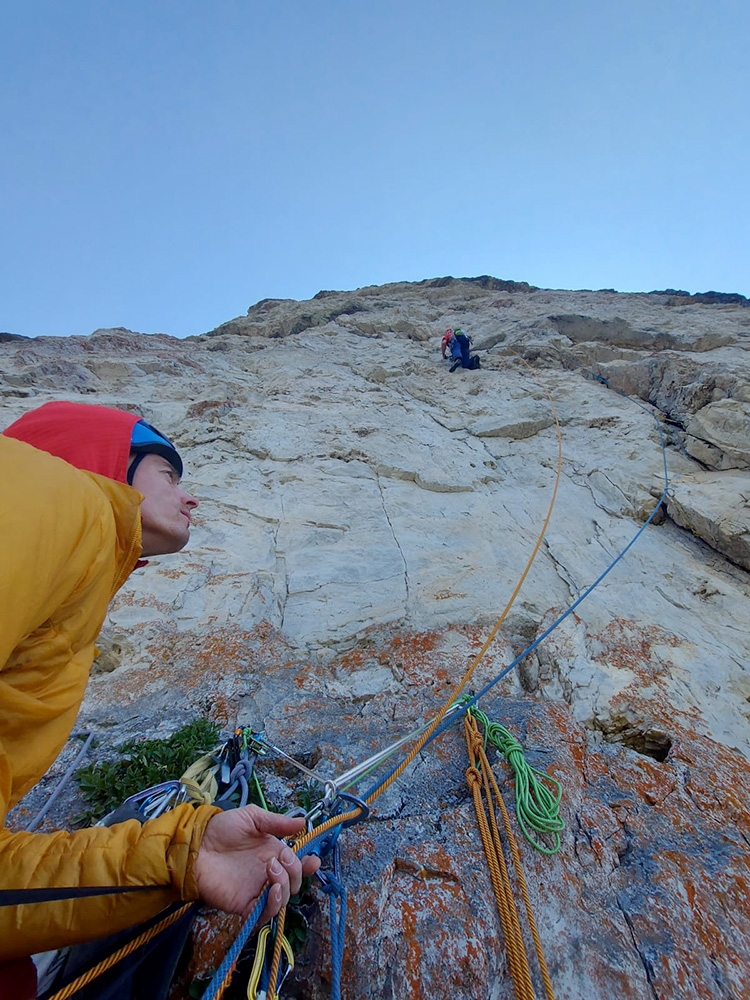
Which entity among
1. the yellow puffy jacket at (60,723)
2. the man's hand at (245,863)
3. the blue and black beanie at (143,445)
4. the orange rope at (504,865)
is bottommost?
the orange rope at (504,865)

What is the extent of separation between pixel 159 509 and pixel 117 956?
1.37 m

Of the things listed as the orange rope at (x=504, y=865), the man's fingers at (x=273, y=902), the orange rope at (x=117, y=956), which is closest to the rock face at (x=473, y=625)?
the orange rope at (x=504, y=865)

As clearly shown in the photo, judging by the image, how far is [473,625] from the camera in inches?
149

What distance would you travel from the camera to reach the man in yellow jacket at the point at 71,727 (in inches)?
42.6

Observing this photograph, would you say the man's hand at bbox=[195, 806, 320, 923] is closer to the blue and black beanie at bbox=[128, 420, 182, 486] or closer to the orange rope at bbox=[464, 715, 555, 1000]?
Result: the orange rope at bbox=[464, 715, 555, 1000]

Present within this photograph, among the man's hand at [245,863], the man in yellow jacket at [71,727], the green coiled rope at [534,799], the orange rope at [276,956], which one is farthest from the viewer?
the green coiled rope at [534,799]

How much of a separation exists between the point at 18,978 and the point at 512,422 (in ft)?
25.9

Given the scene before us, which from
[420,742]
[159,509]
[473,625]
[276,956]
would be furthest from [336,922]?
[473,625]

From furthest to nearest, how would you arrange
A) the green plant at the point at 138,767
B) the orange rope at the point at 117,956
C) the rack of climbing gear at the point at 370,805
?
the green plant at the point at 138,767 → the rack of climbing gear at the point at 370,805 → the orange rope at the point at 117,956

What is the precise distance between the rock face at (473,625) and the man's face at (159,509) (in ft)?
4.72

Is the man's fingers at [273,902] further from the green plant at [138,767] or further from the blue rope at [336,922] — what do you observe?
the green plant at [138,767]

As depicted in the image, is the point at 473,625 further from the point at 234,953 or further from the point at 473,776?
the point at 234,953

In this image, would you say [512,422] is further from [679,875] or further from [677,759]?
[679,875]

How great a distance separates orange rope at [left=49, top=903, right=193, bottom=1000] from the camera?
1.26 metres
